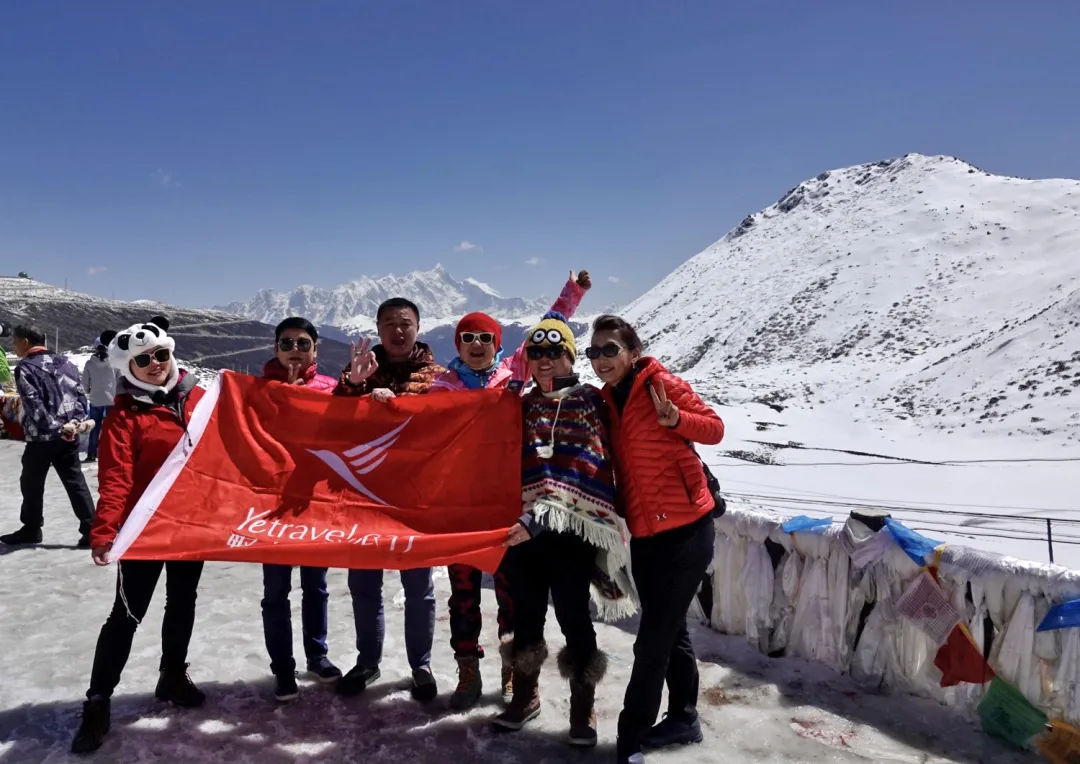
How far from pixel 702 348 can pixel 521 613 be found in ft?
242

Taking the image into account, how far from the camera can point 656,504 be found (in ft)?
12.1

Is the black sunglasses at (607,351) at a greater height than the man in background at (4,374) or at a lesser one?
lesser

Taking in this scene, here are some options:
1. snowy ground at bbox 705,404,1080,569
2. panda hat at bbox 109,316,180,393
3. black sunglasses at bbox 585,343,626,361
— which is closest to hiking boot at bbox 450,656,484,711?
black sunglasses at bbox 585,343,626,361

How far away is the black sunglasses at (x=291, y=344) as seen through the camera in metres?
4.64

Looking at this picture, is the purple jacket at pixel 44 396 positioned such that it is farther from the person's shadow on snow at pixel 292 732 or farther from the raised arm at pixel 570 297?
the raised arm at pixel 570 297

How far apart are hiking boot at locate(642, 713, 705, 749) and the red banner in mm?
1414

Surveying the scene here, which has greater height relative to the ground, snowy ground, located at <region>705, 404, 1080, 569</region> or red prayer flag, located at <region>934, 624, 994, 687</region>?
red prayer flag, located at <region>934, 624, 994, 687</region>

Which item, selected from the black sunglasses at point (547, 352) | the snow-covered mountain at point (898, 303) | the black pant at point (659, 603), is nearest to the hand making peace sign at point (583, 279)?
the black sunglasses at point (547, 352)

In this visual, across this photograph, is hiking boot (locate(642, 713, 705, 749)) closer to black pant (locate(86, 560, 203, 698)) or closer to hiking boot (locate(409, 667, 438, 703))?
hiking boot (locate(409, 667, 438, 703))

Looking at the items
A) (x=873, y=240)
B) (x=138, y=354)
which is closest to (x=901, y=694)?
(x=138, y=354)

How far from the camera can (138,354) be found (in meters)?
3.95

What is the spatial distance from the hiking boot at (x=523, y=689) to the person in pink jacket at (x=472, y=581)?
0.21 meters

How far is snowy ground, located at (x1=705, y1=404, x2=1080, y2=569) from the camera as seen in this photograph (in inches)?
504

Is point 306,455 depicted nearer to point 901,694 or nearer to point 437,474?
point 437,474
